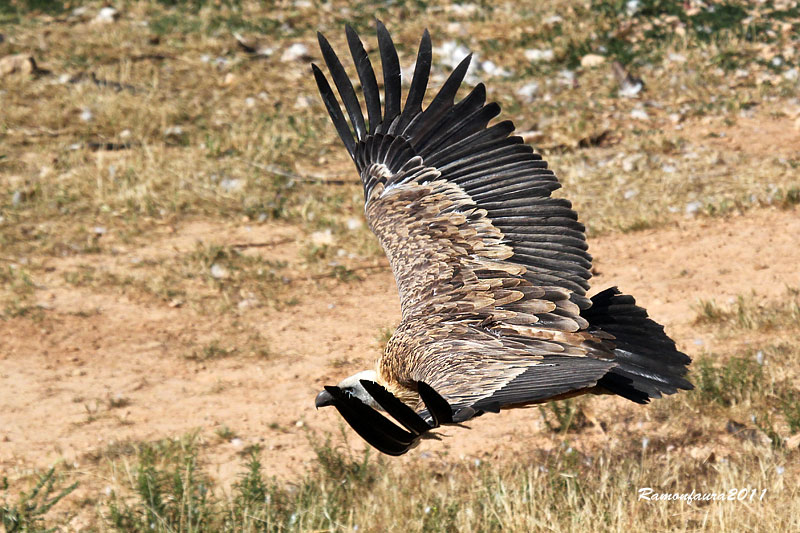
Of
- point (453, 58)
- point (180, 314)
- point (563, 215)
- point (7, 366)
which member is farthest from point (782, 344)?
point (453, 58)

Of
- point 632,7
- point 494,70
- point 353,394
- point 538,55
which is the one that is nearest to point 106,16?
point 494,70

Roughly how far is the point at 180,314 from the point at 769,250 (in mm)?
3609

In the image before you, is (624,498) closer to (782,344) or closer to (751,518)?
(751,518)

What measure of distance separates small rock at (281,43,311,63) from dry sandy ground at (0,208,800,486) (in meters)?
2.87

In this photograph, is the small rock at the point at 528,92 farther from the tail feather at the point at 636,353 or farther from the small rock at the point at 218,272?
the tail feather at the point at 636,353

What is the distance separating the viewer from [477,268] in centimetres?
436

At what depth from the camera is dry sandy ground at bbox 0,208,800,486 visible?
197 inches

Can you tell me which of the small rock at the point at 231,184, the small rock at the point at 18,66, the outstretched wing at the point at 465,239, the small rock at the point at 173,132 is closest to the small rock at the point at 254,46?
the small rock at the point at 173,132

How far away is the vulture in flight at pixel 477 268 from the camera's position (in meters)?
3.70

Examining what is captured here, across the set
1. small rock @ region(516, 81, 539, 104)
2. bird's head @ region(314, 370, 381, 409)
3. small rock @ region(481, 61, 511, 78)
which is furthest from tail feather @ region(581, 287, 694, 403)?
small rock @ region(481, 61, 511, 78)

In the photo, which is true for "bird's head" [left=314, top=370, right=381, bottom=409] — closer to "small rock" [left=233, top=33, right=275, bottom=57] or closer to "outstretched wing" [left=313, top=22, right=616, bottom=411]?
"outstretched wing" [left=313, top=22, right=616, bottom=411]

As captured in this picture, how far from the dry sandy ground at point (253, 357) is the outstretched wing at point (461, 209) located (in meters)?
0.97

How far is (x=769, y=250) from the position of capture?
20.6 ft

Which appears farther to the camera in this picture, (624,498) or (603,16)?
(603,16)
